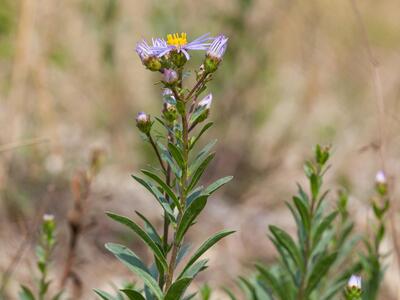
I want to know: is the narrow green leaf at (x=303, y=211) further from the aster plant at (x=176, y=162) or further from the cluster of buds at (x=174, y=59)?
the cluster of buds at (x=174, y=59)

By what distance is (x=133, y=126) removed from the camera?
19.8ft

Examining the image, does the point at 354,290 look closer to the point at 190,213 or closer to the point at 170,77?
the point at 190,213

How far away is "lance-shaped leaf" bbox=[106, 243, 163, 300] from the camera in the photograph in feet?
5.96

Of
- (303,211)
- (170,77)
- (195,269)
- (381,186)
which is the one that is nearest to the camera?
(170,77)

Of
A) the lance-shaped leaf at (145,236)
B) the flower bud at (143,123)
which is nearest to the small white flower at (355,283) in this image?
the lance-shaped leaf at (145,236)

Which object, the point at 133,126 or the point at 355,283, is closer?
the point at 355,283

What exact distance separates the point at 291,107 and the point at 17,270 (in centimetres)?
354

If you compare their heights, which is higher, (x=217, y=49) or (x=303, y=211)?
(x=217, y=49)

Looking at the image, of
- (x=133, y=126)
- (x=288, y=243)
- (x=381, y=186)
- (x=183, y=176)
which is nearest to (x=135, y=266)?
(x=183, y=176)

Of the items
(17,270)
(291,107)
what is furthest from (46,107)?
(291,107)

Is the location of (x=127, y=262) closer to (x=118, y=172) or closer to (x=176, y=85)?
(x=176, y=85)

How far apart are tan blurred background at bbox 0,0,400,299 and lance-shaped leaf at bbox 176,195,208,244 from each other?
2.05m

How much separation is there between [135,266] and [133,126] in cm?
423

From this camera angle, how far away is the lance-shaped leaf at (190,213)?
5.72 ft
